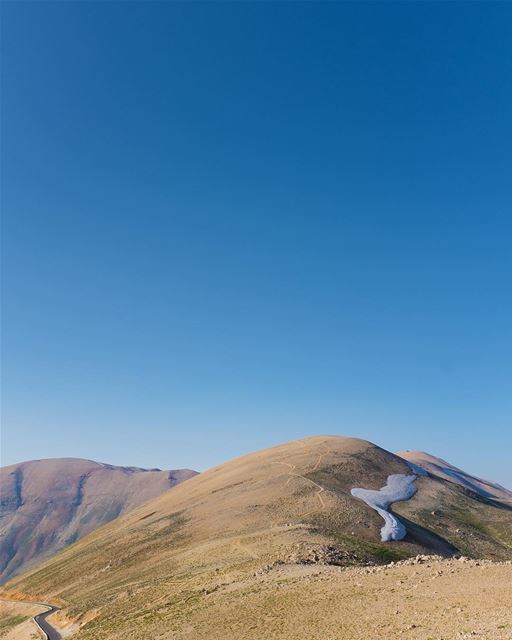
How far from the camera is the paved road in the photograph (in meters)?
45.6

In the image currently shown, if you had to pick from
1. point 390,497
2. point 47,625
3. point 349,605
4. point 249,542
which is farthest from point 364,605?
point 390,497

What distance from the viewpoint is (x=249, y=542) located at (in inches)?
2104

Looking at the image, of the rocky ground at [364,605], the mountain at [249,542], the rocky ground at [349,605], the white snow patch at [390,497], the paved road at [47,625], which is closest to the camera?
the rocky ground at [364,605]

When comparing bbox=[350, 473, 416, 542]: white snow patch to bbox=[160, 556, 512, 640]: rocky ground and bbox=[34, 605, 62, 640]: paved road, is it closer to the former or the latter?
bbox=[160, 556, 512, 640]: rocky ground

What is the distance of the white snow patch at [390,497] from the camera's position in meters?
61.5

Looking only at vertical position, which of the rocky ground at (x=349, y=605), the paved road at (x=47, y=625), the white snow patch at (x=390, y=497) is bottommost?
the paved road at (x=47, y=625)

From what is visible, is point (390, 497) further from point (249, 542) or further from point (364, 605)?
point (364, 605)

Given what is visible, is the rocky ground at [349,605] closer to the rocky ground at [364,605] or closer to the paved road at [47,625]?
the rocky ground at [364,605]

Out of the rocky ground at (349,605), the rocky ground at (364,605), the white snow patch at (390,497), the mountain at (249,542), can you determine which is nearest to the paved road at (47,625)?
the mountain at (249,542)

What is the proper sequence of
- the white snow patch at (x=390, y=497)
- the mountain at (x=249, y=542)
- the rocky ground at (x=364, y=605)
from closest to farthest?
1. the rocky ground at (x=364, y=605)
2. the mountain at (x=249, y=542)
3. the white snow patch at (x=390, y=497)

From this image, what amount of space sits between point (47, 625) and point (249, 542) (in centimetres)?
2199

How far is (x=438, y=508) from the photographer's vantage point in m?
83.6

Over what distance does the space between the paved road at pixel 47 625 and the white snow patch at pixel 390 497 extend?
1430 inches

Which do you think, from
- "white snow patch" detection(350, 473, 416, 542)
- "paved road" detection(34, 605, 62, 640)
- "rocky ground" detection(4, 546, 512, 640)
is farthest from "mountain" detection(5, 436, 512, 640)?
"paved road" detection(34, 605, 62, 640)
